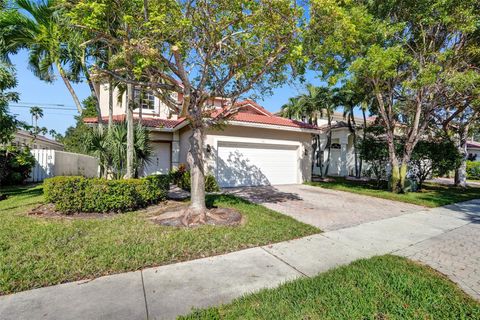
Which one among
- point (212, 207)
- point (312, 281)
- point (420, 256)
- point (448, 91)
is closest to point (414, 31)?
point (448, 91)

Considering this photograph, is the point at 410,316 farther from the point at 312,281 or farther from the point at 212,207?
the point at 212,207

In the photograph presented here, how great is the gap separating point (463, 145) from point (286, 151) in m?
11.5

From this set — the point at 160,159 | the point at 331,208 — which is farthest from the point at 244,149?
the point at 331,208

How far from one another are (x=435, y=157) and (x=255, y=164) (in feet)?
30.9

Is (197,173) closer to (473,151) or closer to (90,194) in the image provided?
(90,194)

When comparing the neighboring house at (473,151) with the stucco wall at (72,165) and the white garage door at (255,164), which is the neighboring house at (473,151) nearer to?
the white garage door at (255,164)

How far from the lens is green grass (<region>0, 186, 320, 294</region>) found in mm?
3463

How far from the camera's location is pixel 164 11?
193 inches

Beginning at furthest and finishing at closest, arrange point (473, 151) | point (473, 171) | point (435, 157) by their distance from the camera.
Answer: point (473, 151) < point (473, 171) < point (435, 157)

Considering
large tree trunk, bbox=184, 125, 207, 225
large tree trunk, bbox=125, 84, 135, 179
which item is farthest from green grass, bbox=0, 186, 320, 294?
large tree trunk, bbox=125, 84, 135, 179

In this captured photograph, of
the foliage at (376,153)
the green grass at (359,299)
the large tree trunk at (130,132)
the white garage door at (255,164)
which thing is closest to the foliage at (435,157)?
the foliage at (376,153)

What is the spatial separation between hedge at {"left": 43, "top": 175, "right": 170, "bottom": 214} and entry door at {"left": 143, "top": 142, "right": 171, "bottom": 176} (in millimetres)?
6807

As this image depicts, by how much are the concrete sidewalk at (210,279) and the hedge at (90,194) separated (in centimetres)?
356

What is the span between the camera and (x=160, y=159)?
45.0 feet
